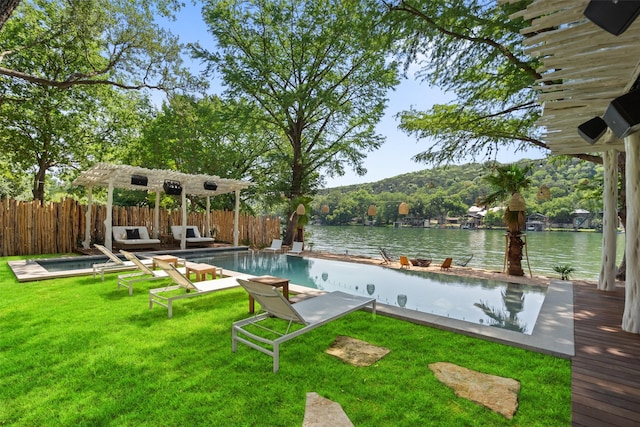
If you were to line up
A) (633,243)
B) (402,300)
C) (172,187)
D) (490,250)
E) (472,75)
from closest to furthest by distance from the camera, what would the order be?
(633,243), (402,300), (472,75), (172,187), (490,250)

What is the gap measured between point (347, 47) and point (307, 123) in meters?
4.62

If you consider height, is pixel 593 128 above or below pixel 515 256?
above

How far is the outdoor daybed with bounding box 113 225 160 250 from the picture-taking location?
1287 centimetres

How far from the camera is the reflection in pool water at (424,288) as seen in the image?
591cm

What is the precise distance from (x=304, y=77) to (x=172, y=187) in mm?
9604

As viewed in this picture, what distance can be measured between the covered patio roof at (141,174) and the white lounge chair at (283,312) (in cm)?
975

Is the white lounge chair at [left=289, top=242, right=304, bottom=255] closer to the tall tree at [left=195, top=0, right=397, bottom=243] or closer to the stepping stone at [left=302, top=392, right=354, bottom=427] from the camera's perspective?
the tall tree at [left=195, top=0, right=397, bottom=243]

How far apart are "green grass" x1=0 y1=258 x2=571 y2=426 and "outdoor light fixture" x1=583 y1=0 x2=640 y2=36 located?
2962 mm

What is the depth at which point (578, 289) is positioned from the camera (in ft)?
23.3

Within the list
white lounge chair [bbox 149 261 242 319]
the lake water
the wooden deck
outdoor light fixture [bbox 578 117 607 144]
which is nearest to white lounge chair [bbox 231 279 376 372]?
white lounge chair [bbox 149 261 242 319]

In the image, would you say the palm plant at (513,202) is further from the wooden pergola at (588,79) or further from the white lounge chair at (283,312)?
the white lounge chair at (283,312)

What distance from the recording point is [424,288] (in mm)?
7953

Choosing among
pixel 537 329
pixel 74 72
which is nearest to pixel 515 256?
pixel 537 329

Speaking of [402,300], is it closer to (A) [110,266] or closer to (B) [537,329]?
(B) [537,329]
